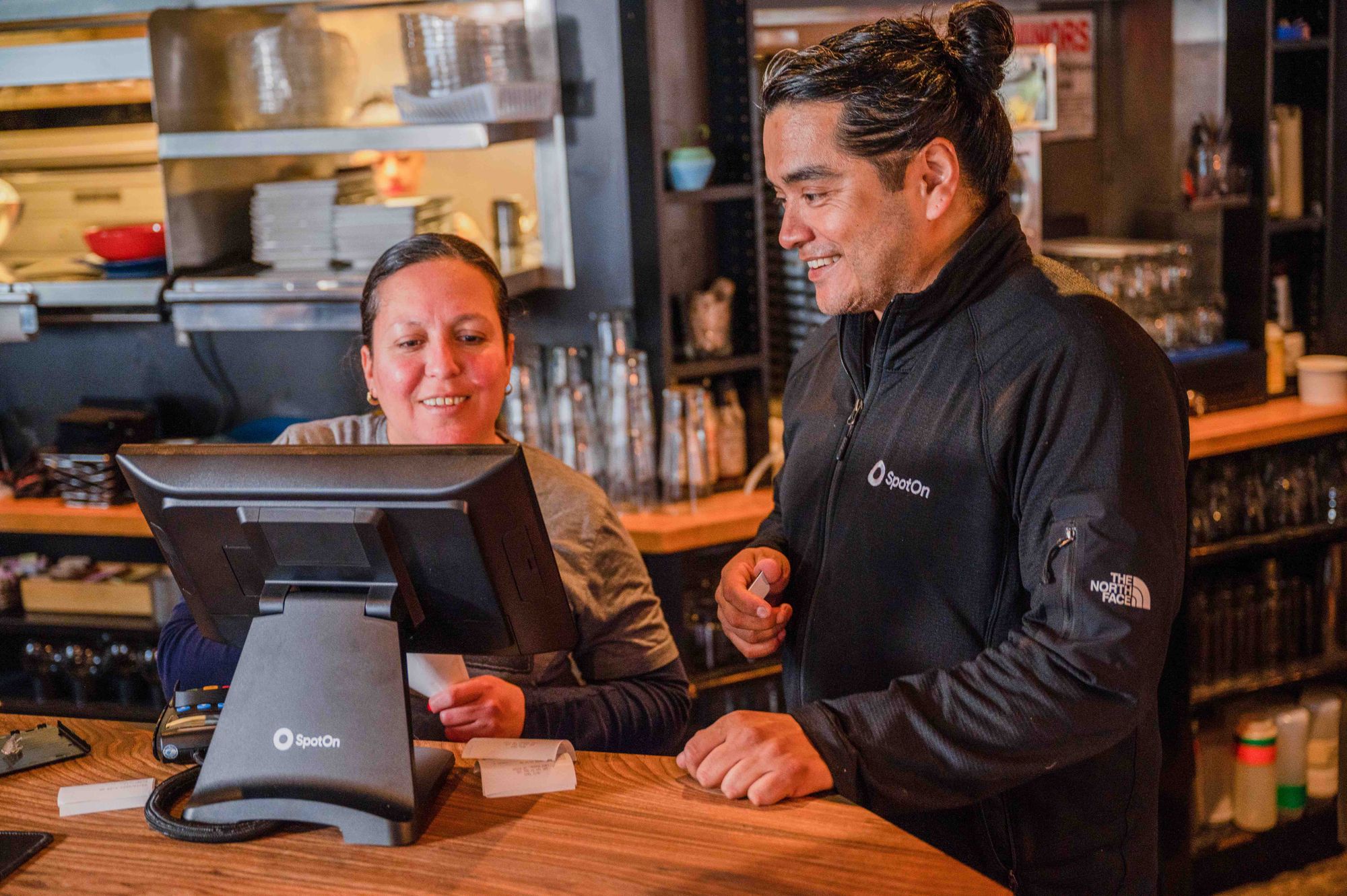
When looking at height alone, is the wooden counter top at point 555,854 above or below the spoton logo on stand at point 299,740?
below

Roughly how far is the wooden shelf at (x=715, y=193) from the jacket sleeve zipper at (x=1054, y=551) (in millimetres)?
1936

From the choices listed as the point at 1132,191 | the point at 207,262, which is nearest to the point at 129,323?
the point at 207,262

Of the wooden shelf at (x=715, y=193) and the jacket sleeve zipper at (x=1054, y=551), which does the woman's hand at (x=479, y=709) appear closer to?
the jacket sleeve zipper at (x=1054, y=551)

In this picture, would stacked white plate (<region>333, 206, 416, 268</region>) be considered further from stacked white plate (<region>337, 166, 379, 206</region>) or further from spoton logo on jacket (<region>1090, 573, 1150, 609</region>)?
spoton logo on jacket (<region>1090, 573, 1150, 609</region>)

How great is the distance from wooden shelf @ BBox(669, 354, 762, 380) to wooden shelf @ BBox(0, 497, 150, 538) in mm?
1404

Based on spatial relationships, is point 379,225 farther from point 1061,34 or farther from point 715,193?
point 1061,34

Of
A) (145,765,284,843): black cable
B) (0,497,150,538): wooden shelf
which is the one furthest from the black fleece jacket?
(0,497,150,538): wooden shelf

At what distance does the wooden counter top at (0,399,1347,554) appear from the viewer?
321 cm

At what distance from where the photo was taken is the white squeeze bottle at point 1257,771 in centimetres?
378

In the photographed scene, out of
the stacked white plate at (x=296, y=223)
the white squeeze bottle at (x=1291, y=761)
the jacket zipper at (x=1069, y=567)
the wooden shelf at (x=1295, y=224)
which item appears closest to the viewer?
the jacket zipper at (x=1069, y=567)

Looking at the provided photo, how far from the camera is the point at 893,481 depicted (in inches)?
Answer: 70.4

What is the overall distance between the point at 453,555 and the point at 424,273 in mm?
731

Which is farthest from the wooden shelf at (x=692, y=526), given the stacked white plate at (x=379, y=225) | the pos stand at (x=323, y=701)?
the pos stand at (x=323, y=701)

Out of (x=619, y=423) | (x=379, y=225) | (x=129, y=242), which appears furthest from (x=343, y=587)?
(x=129, y=242)
